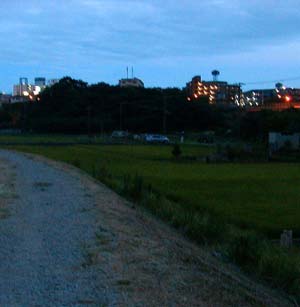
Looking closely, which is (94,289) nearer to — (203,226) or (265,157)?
(203,226)

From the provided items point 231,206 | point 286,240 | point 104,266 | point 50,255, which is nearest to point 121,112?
point 231,206

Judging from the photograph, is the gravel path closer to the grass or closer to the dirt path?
the dirt path

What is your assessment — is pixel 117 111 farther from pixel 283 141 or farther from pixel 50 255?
pixel 50 255

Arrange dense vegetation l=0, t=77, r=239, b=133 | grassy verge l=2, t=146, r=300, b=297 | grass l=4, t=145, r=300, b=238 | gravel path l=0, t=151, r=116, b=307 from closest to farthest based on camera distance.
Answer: gravel path l=0, t=151, r=116, b=307 → grassy verge l=2, t=146, r=300, b=297 → grass l=4, t=145, r=300, b=238 → dense vegetation l=0, t=77, r=239, b=133

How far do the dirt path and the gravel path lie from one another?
12 mm

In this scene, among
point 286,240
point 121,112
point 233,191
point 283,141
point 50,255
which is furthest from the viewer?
point 121,112

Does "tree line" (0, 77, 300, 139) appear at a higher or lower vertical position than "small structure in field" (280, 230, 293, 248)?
higher

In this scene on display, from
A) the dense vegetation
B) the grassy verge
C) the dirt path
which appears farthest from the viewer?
the dense vegetation

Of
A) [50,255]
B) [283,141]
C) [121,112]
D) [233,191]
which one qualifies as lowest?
[233,191]

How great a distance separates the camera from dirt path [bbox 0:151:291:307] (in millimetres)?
8883

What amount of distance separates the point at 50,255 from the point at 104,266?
4.10 feet

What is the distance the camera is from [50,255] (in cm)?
Result: 1169

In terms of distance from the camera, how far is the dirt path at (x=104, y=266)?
8883 millimetres

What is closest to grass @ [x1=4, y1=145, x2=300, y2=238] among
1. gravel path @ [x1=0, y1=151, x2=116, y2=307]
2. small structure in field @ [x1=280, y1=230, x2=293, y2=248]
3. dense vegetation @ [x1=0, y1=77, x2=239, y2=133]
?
small structure in field @ [x1=280, y1=230, x2=293, y2=248]
